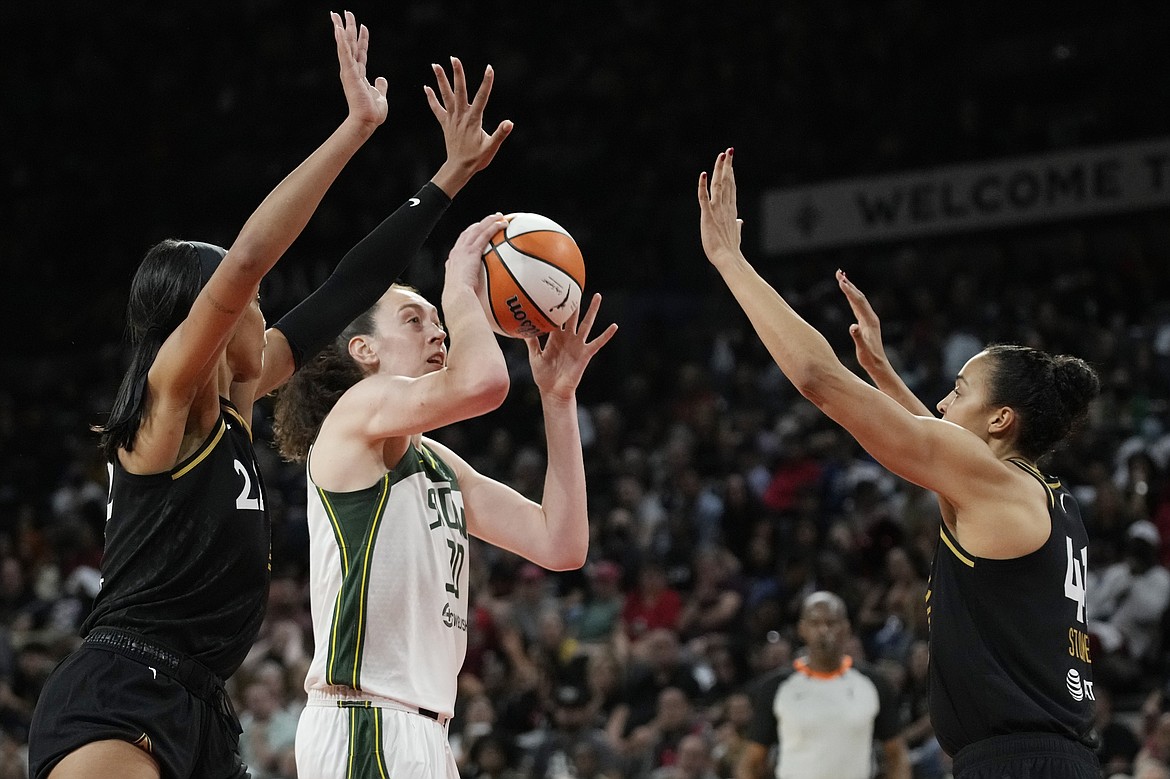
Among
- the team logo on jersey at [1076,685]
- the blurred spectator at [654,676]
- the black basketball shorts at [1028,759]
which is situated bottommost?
the blurred spectator at [654,676]

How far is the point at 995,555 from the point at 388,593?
1.63 meters

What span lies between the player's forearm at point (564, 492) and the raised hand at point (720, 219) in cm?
64

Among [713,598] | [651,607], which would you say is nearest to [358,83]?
[713,598]

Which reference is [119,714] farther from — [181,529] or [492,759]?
[492,759]

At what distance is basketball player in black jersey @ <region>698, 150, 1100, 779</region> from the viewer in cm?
397

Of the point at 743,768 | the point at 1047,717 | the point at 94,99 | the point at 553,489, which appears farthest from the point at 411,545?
the point at 94,99

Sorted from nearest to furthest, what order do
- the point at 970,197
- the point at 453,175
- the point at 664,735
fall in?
1. the point at 453,175
2. the point at 664,735
3. the point at 970,197

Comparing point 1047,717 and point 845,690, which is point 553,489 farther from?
point 845,690

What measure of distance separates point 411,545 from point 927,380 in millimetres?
10275

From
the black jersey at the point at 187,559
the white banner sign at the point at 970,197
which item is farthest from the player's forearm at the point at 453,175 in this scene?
the white banner sign at the point at 970,197

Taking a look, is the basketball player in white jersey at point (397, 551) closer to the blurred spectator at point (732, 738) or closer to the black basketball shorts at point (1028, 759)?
the black basketball shorts at point (1028, 759)

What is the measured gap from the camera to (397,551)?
4.07 metres

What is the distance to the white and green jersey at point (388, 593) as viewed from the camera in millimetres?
4004

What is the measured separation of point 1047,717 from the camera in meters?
3.96
